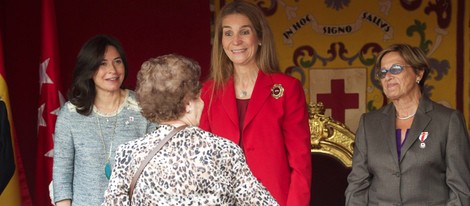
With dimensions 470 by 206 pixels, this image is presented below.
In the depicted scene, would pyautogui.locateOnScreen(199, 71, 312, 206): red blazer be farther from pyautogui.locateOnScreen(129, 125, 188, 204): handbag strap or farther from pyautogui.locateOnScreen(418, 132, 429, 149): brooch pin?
pyautogui.locateOnScreen(129, 125, 188, 204): handbag strap

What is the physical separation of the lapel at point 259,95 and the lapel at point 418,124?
75 centimetres

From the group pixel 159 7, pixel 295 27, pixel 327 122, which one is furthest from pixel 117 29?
pixel 327 122

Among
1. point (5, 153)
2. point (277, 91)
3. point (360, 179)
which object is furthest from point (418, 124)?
point (5, 153)

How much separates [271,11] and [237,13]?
204 cm

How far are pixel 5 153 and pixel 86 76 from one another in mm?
774

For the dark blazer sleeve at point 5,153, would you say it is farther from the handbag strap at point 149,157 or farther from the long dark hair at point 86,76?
the handbag strap at point 149,157

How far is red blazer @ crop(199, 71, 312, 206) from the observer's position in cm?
444

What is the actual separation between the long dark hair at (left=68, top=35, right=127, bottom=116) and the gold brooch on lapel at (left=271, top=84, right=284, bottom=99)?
80 cm

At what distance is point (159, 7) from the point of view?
6.65 m

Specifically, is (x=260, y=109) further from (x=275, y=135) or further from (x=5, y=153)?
(x=5, y=153)

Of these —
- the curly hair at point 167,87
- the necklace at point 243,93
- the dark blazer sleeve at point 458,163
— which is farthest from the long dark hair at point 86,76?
the dark blazer sleeve at point 458,163

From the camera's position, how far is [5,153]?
511cm

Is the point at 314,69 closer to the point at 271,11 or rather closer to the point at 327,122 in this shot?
the point at 271,11

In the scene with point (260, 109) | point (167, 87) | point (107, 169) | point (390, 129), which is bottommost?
point (107, 169)
